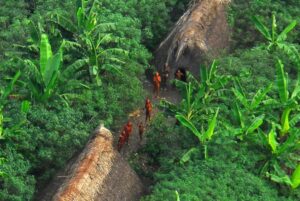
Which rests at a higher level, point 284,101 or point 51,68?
point 51,68

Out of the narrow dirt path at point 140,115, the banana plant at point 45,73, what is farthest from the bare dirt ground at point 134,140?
the banana plant at point 45,73

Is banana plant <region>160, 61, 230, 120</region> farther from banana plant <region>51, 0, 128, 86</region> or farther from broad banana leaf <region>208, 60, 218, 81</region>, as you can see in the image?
banana plant <region>51, 0, 128, 86</region>

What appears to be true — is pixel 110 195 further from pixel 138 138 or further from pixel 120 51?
pixel 120 51

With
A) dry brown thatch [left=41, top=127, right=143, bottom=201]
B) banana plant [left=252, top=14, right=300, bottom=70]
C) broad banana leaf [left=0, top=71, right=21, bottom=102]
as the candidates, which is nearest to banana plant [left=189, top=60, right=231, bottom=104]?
banana plant [left=252, top=14, right=300, bottom=70]

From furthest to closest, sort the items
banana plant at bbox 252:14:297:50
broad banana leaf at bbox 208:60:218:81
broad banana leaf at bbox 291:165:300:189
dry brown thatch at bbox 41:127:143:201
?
1. banana plant at bbox 252:14:297:50
2. broad banana leaf at bbox 208:60:218:81
3. broad banana leaf at bbox 291:165:300:189
4. dry brown thatch at bbox 41:127:143:201

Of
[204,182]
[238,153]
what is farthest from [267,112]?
[204,182]

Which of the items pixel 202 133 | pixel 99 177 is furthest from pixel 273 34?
pixel 99 177

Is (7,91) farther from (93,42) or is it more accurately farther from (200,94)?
(200,94)
